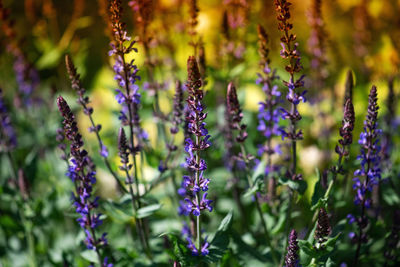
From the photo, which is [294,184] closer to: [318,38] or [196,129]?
[196,129]

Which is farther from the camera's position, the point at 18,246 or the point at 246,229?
the point at 18,246

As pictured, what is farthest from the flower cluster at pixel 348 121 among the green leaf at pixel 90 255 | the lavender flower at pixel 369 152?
the green leaf at pixel 90 255

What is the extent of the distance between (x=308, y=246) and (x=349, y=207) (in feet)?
4.97

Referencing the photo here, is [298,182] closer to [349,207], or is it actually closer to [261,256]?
[261,256]

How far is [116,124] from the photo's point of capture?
400 cm

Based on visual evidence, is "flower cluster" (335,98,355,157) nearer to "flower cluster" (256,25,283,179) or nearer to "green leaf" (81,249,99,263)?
"flower cluster" (256,25,283,179)

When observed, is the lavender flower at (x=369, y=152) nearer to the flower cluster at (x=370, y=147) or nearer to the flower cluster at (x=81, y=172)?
the flower cluster at (x=370, y=147)

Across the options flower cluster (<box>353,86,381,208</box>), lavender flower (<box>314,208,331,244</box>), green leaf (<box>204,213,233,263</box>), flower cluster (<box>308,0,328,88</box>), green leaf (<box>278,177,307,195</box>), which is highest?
flower cluster (<box>308,0,328,88</box>)

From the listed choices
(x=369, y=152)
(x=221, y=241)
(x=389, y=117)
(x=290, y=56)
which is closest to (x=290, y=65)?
(x=290, y=56)

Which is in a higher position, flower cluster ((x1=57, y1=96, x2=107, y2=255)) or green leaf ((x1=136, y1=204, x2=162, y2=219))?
flower cluster ((x1=57, y1=96, x2=107, y2=255))

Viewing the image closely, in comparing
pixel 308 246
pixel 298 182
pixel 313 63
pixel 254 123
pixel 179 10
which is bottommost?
pixel 308 246

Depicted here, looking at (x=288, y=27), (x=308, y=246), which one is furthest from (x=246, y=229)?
(x=288, y=27)

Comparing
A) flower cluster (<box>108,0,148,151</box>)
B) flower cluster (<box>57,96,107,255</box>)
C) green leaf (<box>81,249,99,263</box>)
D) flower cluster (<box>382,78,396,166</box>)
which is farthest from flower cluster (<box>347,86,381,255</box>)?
green leaf (<box>81,249,99,263</box>)

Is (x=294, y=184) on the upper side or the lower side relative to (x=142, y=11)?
lower
